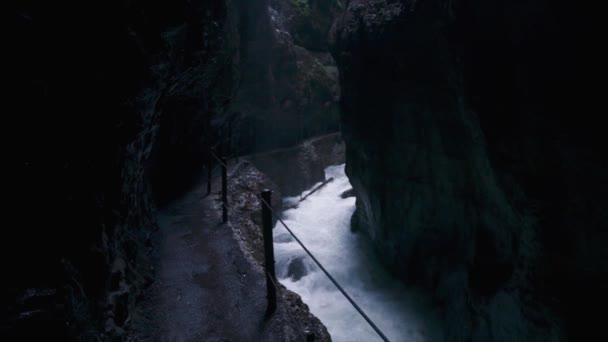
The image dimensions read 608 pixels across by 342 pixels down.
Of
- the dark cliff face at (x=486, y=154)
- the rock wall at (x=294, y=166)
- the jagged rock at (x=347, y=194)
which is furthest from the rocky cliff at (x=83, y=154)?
the jagged rock at (x=347, y=194)

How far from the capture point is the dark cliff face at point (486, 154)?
457 cm

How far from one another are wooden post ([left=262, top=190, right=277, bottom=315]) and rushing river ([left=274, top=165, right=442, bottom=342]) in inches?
191

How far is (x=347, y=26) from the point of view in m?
10.8

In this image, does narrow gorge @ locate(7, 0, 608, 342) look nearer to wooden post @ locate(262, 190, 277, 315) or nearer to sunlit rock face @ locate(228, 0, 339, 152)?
wooden post @ locate(262, 190, 277, 315)

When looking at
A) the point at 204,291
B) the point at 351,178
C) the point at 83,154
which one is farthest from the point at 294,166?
the point at 83,154

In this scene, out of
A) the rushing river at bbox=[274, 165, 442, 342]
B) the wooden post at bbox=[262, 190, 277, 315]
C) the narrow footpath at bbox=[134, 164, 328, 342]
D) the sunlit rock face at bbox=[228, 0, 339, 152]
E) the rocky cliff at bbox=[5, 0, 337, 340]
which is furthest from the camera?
the sunlit rock face at bbox=[228, 0, 339, 152]

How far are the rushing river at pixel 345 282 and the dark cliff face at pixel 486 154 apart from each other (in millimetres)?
738

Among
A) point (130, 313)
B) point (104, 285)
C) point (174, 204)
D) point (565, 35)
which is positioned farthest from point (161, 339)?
point (565, 35)

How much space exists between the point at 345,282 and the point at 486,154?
679 cm

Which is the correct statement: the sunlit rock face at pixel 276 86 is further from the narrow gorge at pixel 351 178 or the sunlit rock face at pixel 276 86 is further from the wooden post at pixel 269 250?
the wooden post at pixel 269 250

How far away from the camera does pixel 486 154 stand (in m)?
6.13

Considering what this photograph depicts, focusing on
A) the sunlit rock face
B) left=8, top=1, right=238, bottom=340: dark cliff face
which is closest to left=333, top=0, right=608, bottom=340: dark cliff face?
left=8, top=1, right=238, bottom=340: dark cliff face

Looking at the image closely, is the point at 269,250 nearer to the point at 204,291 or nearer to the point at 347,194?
the point at 204,291

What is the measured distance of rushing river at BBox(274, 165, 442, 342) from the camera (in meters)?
9.24
